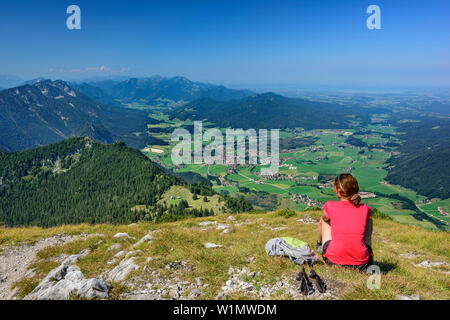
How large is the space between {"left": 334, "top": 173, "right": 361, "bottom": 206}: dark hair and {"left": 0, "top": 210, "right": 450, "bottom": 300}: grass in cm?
227

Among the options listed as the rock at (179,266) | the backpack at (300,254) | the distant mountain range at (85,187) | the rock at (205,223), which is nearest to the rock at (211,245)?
the rock at (179,266)

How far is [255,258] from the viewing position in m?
9.31

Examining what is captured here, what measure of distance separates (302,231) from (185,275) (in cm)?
966

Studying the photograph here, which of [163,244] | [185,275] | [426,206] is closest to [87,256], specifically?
[163,244]

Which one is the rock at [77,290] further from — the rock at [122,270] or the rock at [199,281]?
the rock at [199,281]

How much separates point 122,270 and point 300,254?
719 centimetres

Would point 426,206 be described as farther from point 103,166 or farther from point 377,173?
point 103,166

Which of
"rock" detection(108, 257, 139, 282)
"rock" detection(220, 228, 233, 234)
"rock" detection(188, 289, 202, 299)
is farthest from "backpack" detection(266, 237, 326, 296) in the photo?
"rock" detection(220, 228, 233, 234)

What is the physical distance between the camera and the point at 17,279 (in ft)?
34.8

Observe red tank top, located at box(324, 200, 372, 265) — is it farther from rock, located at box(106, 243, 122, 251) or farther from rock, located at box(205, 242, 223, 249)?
rock, located at box(106, 243, 122, 251)

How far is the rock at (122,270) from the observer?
877cm

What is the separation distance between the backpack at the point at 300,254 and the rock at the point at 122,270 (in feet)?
18.5

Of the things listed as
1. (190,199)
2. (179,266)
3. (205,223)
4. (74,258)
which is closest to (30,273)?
(74,258)

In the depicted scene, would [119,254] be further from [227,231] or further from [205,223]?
[205,223]
